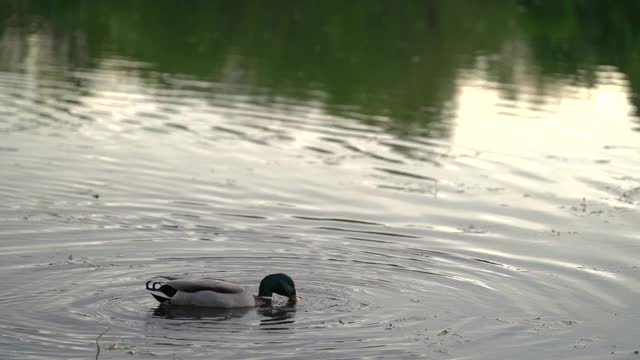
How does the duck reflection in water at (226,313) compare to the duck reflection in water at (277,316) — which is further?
the duck reflection in water at (226,313)

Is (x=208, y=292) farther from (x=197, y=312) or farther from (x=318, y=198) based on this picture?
(x=318, y=198)

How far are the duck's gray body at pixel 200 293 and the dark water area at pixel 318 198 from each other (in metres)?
0.14

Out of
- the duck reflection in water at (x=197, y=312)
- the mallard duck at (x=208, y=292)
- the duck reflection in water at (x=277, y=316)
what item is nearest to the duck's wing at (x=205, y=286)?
the mallard duck at (x=208, y=292)

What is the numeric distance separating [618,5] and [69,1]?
19.4 metres

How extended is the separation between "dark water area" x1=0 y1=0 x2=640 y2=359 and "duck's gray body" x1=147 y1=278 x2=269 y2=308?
136 millimetres

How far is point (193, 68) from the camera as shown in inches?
1223

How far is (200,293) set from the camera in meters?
12.6

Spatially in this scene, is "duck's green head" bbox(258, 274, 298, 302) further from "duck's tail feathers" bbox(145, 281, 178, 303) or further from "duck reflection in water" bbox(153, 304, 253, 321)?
"duck's tail feathers" bbox(145, 281, 178, 303)

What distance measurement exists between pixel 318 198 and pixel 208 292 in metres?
5.40

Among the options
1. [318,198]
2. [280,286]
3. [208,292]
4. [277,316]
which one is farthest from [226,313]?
[318,198]

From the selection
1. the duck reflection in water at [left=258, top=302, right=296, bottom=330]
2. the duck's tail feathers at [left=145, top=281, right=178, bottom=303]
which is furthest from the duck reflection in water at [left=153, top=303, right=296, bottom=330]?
the duck's tail feathers at [left=145, top=281, right=178, bottom=303]

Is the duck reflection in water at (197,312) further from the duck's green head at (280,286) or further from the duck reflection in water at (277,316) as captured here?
the duck's green head at (280,286)

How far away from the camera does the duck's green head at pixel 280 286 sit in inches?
506

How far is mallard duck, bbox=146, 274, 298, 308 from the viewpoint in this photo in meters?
12.6
